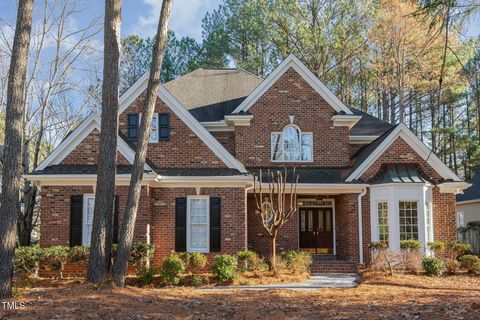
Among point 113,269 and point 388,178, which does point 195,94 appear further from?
point 113,269

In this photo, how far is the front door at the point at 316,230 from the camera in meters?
18.6

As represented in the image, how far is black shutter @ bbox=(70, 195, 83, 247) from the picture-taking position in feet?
48.7

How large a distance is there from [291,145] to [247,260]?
18.3ft

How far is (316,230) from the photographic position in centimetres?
1872

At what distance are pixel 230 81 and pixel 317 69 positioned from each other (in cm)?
908

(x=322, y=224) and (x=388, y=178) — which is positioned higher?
(x=388, y=178)

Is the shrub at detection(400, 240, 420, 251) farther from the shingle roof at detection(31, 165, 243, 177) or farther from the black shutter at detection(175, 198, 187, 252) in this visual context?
the black shutter at detection(175, 198, 187, 252)

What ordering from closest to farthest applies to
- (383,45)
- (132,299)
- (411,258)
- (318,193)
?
(132,299)
(411,258)
(318,193)
(383,45)

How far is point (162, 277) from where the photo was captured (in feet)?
42.5

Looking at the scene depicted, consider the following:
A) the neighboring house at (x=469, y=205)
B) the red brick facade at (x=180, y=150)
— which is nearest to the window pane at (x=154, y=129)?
the red brick facade at (x=180, y=150)

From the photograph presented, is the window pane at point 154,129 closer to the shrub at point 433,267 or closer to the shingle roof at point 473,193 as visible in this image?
the shrub at point 433,267

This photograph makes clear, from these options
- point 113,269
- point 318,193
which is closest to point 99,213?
point 113,269

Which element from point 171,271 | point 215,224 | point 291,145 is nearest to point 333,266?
point 215,224

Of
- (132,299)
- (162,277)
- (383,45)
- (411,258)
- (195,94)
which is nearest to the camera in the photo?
(132,299)
